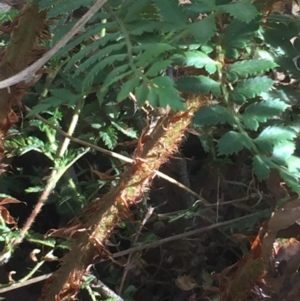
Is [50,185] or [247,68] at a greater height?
[247,68]

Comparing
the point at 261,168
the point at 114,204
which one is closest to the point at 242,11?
the point at 261,168

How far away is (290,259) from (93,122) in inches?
14.3

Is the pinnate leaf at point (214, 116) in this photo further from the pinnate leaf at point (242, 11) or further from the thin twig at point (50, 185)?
the thin twig at point (50, 185)

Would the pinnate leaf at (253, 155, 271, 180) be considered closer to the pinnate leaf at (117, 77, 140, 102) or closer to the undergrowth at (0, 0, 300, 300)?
the undergrowth at (0, 0, 300, 300)

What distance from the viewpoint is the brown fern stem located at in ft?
2.11

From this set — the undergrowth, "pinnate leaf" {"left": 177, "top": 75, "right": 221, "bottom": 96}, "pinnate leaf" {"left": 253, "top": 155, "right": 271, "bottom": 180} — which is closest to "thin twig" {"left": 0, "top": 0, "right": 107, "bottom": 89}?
the undergrowth

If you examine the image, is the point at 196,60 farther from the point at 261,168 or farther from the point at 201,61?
the point at 261,168

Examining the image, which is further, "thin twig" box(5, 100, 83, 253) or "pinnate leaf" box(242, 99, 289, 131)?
"thin twig" box(5, 100, 83, 253)

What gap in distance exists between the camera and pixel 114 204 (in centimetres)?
68

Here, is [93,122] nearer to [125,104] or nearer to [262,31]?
[125,104]

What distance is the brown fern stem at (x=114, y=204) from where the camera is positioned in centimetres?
64

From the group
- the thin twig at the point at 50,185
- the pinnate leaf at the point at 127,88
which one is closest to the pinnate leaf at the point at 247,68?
the pinnate leaf at the point at 127,88

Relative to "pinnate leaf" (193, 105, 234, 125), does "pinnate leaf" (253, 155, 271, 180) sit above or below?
below

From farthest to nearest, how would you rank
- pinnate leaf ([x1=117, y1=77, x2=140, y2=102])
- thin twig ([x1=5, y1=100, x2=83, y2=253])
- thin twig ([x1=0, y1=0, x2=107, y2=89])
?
thin twig ([x1=5, y1=100, x2=83, y2=253])
thin twig ([x1=0, y1=0, x2=107, y2=89])
pinnate leaf ([x1=117, y1=77, x2=140, y2=102])
